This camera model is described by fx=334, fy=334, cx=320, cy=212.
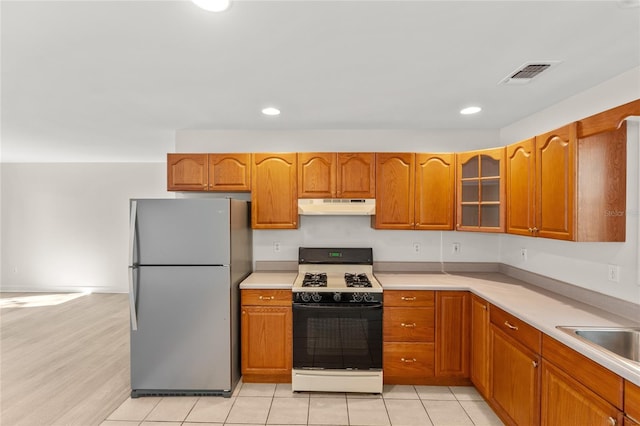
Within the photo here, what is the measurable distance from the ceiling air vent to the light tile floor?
Result: 2.40 meters

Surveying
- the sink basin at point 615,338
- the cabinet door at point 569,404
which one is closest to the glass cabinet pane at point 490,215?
the sink basin at point 615,338

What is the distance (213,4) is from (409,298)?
2.50 metres

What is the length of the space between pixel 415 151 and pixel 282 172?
141 cm

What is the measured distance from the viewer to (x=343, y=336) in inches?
110

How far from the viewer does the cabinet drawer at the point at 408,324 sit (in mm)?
2873

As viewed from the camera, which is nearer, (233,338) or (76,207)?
(233,338)

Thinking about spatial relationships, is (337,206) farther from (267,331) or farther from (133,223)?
(133,223)

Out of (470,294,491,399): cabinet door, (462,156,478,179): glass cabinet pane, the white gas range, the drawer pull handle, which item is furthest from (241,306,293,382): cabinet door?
(462,156,478,179): glass cabinet pane

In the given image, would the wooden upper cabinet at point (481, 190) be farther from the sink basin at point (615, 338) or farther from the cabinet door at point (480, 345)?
the sink basin at point (615, 338)

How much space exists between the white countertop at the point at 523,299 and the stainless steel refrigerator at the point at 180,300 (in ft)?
1.14

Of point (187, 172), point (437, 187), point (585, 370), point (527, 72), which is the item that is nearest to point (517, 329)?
point (585, 370)

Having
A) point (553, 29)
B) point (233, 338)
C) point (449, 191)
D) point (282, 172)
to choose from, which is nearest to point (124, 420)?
point (233, 338)

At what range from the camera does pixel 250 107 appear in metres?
2.78

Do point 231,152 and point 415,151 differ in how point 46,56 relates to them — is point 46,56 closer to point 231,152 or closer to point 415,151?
point 231,152
